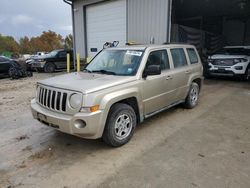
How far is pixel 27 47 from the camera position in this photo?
72188mm

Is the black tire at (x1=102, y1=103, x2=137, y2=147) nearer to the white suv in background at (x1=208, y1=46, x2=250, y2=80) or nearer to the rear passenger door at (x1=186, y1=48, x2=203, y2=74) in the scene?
the rear passenger door at (x1=186, y1=48, x2=203, y2=74)

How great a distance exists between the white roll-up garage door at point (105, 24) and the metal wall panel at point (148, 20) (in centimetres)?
81

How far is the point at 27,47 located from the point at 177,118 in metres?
75.8

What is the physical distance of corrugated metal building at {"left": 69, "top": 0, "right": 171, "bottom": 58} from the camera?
10.2 m

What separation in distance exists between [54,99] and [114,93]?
0.97 metres

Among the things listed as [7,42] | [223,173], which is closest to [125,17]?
[223,173]

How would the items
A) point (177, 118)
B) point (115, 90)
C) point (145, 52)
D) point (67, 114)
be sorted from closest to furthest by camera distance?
point (67, 114) < point (115, 90) < point (145, 52) < point (177, 118)

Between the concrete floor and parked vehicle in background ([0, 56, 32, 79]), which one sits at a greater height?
parked vehicle in background ([0, 56, 32, 79])

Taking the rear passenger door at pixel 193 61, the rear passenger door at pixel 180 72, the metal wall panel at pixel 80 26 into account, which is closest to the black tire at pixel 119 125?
the rear passenger door at pixel 180 72

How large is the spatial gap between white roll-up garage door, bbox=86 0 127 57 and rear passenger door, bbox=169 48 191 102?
23.4ft

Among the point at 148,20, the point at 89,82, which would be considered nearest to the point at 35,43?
the point at 148,20

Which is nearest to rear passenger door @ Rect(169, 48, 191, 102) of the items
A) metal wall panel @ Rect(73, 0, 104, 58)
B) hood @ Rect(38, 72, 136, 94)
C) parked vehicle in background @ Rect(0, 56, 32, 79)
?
hood @ Rect(38, 72, 136, 94)

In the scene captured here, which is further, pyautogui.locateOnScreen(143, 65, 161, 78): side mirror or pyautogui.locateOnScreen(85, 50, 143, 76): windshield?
pyautogui.locateOnScreen(85, 50, 143, 76): windshield

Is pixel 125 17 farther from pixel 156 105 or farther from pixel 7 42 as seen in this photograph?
pixel 7 42
